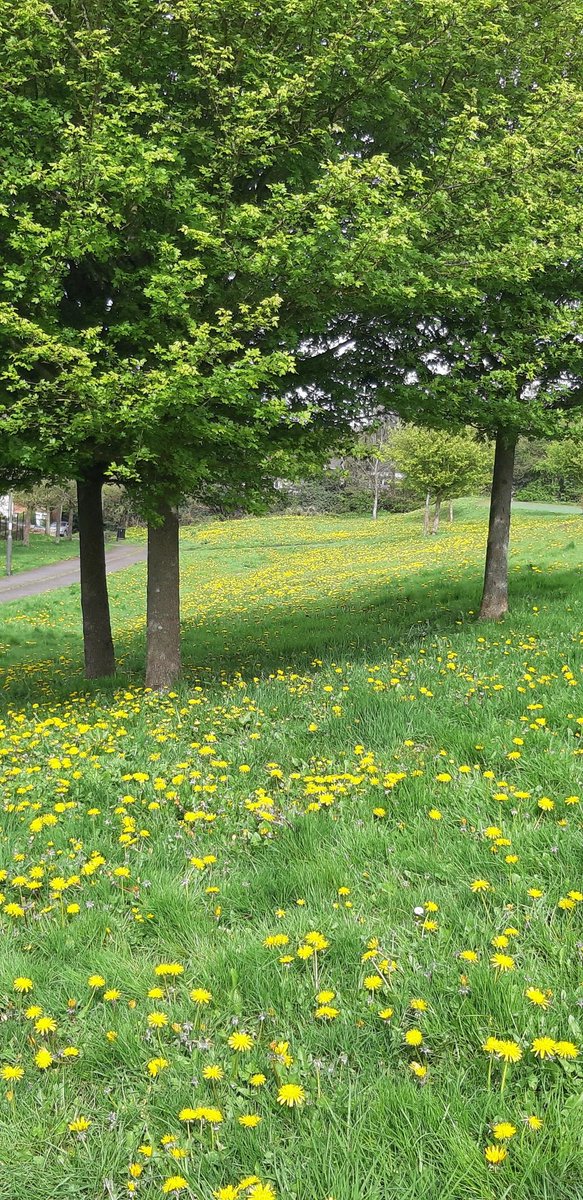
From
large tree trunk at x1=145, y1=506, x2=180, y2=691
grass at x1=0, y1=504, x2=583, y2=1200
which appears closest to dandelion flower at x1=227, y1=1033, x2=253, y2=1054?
grass at x1=0, y1=504, x2=583, y2=1200

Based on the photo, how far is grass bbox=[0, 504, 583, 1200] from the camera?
2.21m

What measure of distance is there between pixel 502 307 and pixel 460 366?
0.78m

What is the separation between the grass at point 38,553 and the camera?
3756 cm

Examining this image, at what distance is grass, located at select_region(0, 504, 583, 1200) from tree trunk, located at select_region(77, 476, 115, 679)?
351 centimetres

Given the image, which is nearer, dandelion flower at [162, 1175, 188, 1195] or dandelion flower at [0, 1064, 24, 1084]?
dandelion flower at [162, 1175, 188, 1195]

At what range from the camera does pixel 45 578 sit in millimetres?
32375

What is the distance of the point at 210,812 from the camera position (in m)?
4.45

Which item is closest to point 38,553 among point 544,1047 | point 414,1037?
point 414,1037

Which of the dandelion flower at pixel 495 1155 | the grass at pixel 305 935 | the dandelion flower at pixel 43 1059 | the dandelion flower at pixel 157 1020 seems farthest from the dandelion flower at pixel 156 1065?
the dandelion flower at pixel 495 1155

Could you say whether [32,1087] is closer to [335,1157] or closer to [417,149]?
[335,1157]

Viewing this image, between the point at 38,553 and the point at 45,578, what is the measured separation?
12628mm

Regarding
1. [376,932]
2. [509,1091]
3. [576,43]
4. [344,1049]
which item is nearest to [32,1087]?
[344,1049]

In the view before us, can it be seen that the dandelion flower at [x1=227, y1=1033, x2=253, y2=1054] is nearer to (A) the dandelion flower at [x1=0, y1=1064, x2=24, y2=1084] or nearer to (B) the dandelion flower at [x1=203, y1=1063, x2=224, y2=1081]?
(B) the dandelion flower at [x1=203, y1=1063, x2=224, y2=1081]

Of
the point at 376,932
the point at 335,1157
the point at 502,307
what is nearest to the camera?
the point at 335,1157
